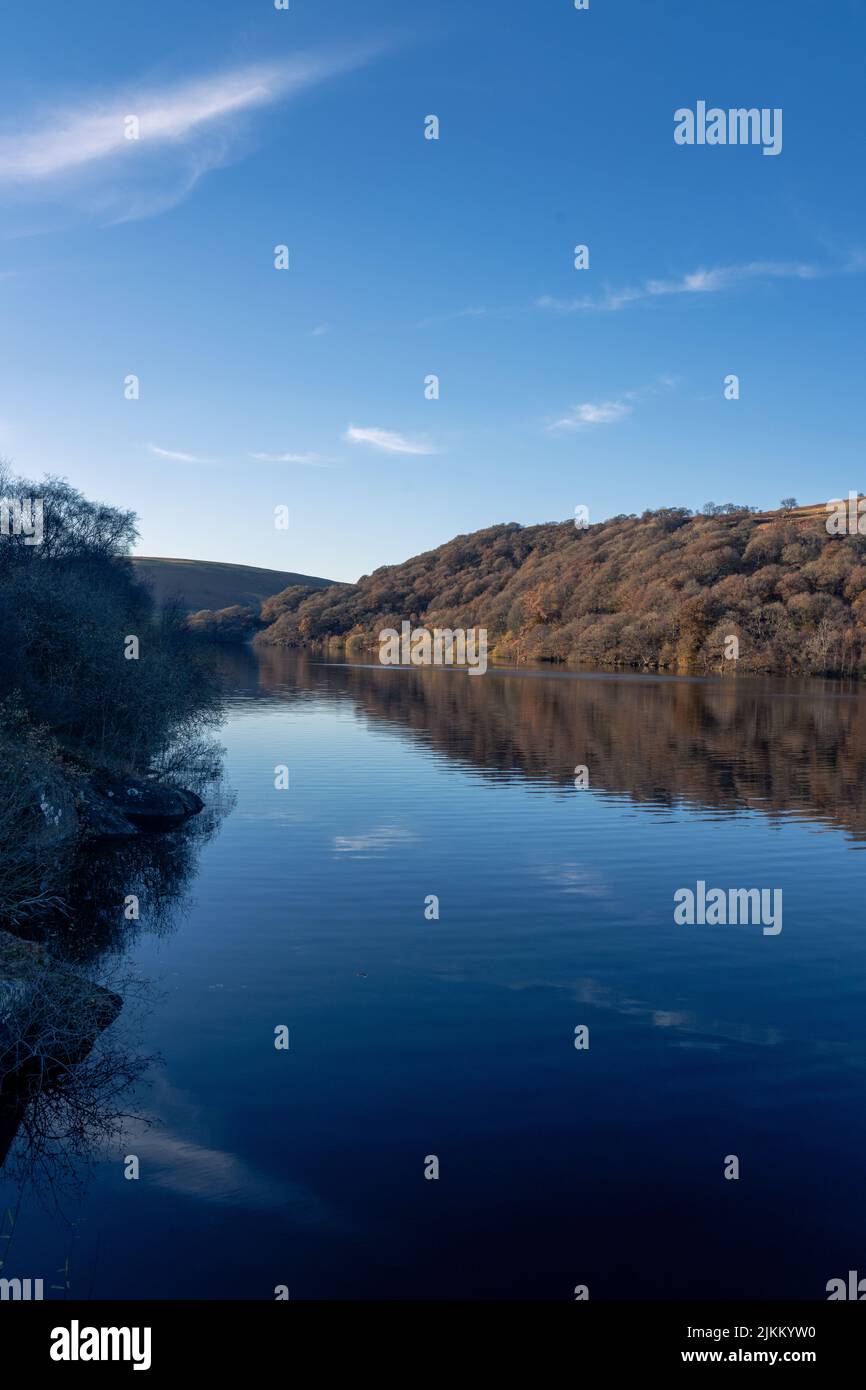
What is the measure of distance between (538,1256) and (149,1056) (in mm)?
7150

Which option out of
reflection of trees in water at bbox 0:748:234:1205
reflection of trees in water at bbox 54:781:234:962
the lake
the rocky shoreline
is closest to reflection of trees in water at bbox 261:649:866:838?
the lake

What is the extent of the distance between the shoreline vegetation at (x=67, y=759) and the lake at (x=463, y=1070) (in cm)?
97

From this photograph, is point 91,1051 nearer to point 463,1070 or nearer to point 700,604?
point 463,1070

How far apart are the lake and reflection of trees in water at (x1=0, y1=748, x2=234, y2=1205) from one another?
65 millimetres

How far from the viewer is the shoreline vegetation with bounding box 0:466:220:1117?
1468 centimetres

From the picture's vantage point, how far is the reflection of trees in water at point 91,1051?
12.3m

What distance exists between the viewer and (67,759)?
3203cm

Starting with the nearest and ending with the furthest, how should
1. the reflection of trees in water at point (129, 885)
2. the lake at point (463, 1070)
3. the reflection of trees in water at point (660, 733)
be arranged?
the lake at point (463, 1070) < the reflection of trees in water at point (129, 885) < the reflection of trees in water at point (660, 733)

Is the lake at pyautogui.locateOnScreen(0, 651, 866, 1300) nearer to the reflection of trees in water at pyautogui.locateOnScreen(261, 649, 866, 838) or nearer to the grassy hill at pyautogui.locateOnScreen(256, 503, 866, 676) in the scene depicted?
the reflection of trees in water at pyautogui.locateOnScreen(261, 649, 866, 838)
